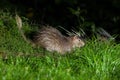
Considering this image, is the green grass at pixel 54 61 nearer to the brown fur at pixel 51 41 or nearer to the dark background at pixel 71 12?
the brown fur at pixel 51 41

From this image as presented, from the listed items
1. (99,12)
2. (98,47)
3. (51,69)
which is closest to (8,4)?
(99,12)

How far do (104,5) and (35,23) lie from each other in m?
3.19

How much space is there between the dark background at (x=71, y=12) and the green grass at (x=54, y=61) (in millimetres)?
3306

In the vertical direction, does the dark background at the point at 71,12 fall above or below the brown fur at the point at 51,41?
above

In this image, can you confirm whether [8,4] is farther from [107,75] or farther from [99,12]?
[107,75]

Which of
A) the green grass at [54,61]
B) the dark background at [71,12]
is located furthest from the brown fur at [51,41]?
the dark background at [71,12]

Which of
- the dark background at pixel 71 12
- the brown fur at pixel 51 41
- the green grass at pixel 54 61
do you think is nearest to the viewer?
the green grass at pixel 54 61

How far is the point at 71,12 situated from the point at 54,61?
466cm

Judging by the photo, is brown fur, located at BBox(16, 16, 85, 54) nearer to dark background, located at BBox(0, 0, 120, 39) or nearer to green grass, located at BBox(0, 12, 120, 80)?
green grass, located at BBox(0, 12, 120, 80)

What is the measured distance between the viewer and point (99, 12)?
49.8ft

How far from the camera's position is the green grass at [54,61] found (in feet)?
28.9

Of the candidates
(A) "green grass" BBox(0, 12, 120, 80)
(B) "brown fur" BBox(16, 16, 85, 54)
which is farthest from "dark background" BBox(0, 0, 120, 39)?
(A) "green grass" BBox(0, 12, 120, 80)

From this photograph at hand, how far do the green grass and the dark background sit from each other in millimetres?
3306

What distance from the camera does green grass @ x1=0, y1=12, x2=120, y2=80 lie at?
28.9ft
